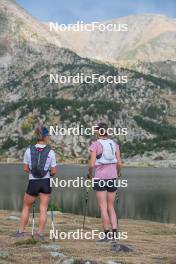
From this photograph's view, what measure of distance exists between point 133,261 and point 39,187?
4892 mm

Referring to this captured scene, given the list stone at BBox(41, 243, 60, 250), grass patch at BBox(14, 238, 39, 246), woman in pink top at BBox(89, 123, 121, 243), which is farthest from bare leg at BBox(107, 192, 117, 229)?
grass patch at BBox(14, 238, 39, 246)

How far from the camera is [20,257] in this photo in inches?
649

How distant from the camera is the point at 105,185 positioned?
20.3 m

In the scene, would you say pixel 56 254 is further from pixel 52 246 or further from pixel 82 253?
pixel 52 246

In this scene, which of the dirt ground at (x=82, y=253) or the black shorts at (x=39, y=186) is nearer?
the dirt ground at (x=82, y=253)

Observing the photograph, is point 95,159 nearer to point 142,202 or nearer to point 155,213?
point 155,213

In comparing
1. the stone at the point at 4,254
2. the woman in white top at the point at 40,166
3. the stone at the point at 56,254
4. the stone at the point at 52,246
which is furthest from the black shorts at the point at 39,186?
the stone at the point at 4,254

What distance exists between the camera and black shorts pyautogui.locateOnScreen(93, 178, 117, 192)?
2020cm

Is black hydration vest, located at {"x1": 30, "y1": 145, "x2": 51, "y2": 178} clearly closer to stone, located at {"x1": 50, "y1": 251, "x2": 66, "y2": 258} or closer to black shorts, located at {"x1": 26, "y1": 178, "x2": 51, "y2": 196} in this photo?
black shorts, located at {"x1": 26, "y1": 178, "x2": 51, "y2": 196}

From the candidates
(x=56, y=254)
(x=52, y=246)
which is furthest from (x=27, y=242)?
(x=56, y=254)

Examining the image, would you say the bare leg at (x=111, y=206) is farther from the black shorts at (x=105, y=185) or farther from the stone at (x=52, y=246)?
the stone at (x=52, y=246)

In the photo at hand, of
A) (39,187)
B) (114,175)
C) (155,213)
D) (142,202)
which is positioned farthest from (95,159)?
(142,202)

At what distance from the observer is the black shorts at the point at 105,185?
20203mm

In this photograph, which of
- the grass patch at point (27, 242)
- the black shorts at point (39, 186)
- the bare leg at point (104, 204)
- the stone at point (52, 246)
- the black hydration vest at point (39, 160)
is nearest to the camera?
the stone at point (52, 246)
